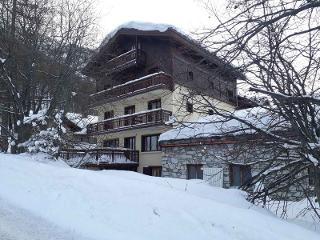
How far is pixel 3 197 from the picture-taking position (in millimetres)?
6270

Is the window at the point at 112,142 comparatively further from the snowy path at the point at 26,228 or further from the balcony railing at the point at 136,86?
the snowy path at the point at 26,228

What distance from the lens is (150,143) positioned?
91.8 feet

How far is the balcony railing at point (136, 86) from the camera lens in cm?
2546

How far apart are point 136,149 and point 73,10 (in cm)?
1264

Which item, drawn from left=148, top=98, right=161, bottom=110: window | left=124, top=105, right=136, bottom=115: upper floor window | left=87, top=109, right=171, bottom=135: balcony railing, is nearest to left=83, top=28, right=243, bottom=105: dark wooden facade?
left=148, top=98, right=161, bottom=110: window

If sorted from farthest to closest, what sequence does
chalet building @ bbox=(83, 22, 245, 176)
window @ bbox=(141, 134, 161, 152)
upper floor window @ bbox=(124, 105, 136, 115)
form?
upper floor window @ bbox=(124, 105, 136, 115), window @ bbox=(141, 134, 161, 152), chalet building @ bbox=(83, 22, 245, 176)

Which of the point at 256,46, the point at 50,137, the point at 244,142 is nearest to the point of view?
the point at 256,46

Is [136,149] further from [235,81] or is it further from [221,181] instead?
[235,81]

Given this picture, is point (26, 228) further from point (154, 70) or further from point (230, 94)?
point (154, 70)

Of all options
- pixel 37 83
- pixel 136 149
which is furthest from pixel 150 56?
pixel 37 83

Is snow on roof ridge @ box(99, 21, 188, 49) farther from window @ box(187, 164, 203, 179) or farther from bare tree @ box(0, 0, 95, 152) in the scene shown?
window @ box(187, 164, 203, 179)

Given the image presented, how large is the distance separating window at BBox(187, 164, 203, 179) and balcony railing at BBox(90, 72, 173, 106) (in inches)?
273

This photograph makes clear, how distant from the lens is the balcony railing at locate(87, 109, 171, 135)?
A: 25.7 m

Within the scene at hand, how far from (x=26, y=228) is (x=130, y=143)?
24767mm
